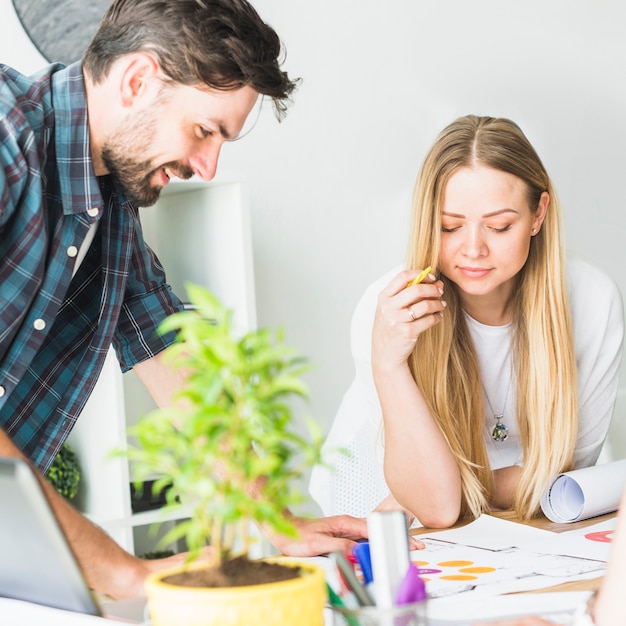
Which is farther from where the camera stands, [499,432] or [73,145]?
[499,432]

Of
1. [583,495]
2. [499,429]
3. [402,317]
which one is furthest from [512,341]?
[583,495]

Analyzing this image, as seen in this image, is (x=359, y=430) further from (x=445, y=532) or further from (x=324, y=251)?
(x=324, y=251)

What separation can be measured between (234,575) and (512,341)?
1.30 metres

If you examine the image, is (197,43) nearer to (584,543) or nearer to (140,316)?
(140,316)

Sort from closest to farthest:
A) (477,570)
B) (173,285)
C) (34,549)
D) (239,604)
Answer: (239,604), (34,549), (477,570), (173,285)

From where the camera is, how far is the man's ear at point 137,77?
1.30m

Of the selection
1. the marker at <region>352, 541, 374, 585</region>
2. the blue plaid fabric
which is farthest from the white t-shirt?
the marker at <region>352, 541, 374, 585</region>

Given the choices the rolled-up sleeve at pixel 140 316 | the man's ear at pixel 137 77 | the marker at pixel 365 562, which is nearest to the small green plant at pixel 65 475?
the rolled-up sleeve at pixel 140 316

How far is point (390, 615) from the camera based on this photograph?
617mm

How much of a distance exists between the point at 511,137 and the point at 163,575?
136 centimetres

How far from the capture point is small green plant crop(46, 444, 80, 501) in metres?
2.20

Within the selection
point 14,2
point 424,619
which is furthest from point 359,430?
point 14,2

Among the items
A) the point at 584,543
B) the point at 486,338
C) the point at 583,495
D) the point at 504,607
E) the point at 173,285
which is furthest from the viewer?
the point at 173,285

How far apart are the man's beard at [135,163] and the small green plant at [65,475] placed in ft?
3.37
